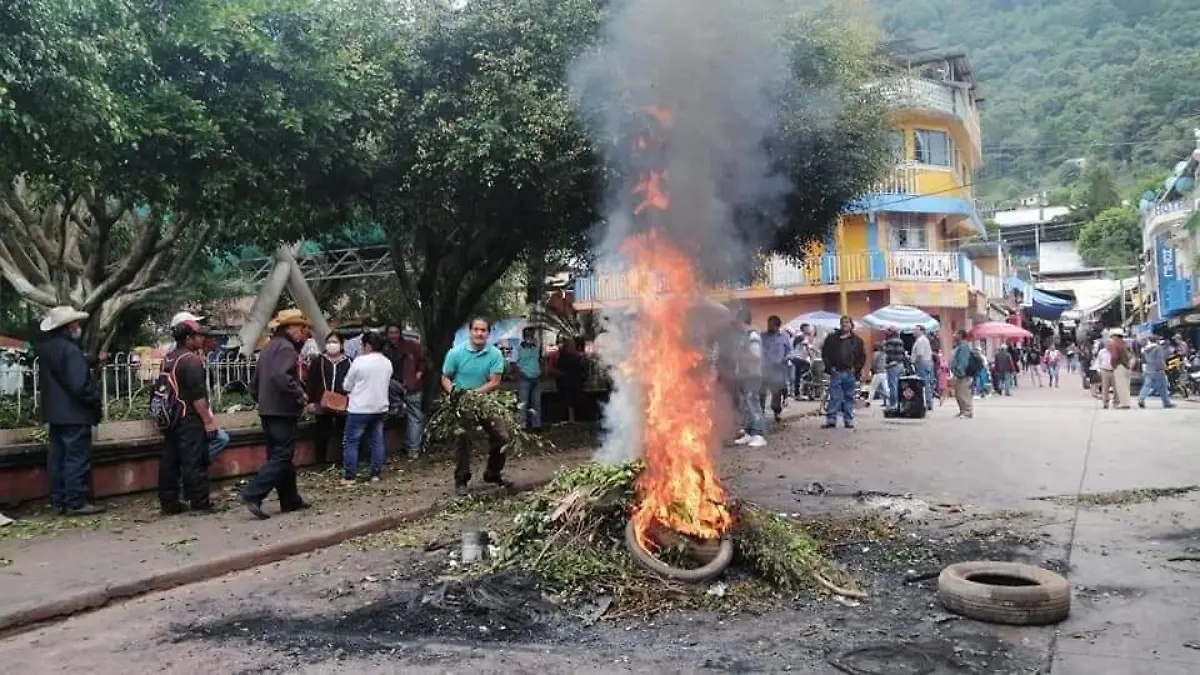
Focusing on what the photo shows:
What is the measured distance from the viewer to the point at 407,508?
28.1 feet

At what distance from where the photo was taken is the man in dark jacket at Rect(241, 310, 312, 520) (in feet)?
26.9

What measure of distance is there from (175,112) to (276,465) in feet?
11.7

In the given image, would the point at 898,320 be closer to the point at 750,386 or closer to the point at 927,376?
the point at 927,376

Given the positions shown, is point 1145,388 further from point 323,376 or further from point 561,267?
point 323,376

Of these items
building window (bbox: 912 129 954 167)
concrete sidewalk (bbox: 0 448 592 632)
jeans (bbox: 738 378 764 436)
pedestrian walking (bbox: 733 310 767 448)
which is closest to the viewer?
concrete sidewalk (bbox: 0 448 592 632)

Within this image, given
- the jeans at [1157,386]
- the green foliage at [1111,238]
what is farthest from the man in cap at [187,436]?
the green foliage at [1111,238]

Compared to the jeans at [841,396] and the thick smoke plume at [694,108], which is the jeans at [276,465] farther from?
the jeans at [841,396]

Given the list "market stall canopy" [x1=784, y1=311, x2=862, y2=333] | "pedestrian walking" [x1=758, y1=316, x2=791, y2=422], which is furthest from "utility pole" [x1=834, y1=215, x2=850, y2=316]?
"pedestrian walking" [x1=758, y1=316, x2=791, y2=422]

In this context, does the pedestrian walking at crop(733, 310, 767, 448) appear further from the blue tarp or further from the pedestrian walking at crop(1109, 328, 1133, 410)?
the blue tarp

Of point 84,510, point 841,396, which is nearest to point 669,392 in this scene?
point 84,510

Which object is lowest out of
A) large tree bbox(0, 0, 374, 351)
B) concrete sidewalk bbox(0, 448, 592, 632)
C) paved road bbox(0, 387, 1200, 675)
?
paved road bbox(0, 387, 1200, 675)

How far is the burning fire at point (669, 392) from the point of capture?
5938 mm

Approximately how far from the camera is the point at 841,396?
15.1 meters

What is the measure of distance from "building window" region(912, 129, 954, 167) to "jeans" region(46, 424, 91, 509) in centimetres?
2713
